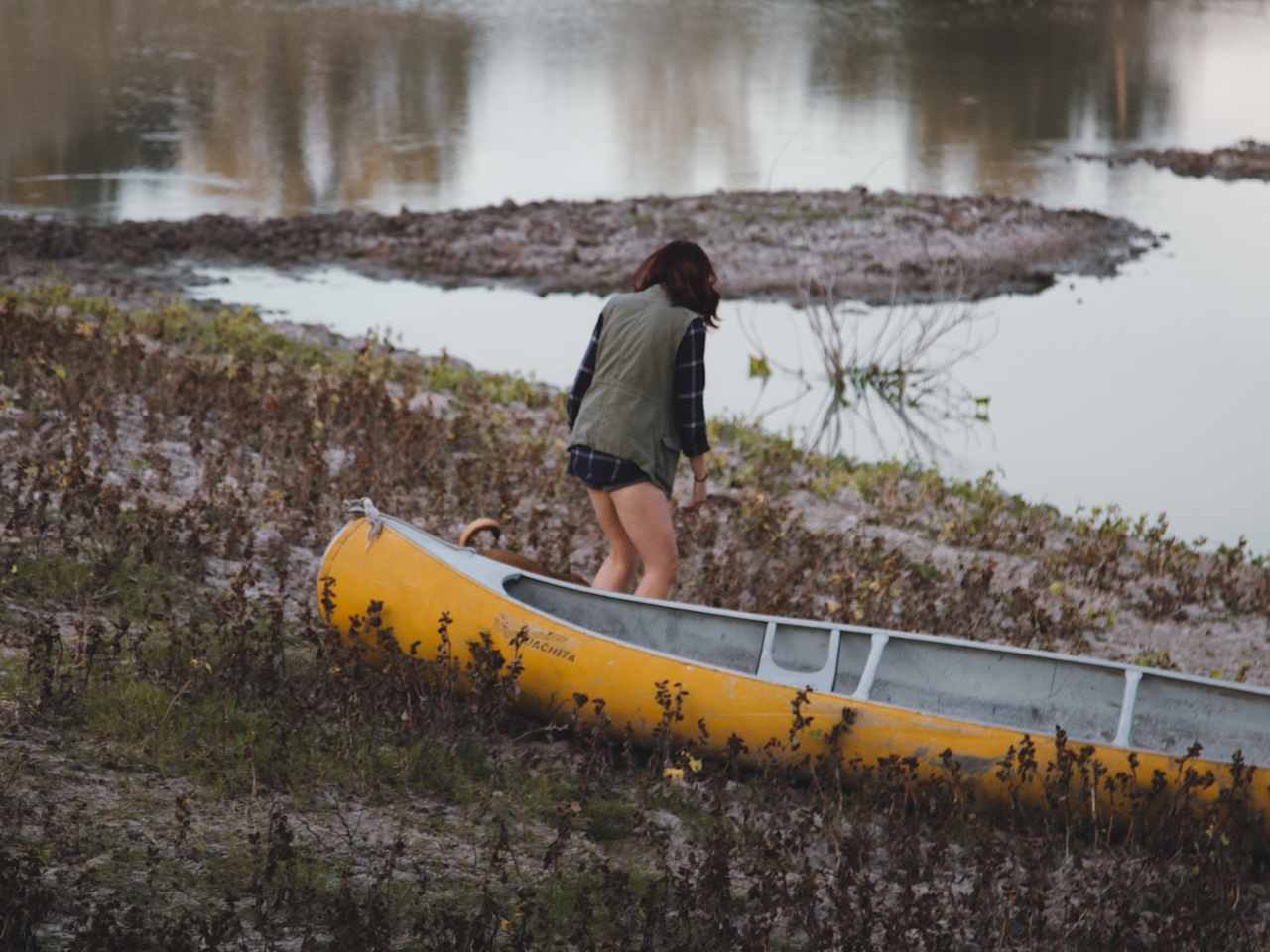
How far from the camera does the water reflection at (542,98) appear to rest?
A: 31906mm

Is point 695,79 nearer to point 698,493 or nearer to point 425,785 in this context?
point 698,493

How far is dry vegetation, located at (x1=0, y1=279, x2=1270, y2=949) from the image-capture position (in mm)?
5031

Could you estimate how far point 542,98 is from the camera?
4641 cm

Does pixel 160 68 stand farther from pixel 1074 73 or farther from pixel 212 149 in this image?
pixel 1074 73

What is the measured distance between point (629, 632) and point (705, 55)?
52.5 metres

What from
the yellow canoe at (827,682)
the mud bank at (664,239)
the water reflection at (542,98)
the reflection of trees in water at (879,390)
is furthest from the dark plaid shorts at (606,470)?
the water reflection at (542,98)

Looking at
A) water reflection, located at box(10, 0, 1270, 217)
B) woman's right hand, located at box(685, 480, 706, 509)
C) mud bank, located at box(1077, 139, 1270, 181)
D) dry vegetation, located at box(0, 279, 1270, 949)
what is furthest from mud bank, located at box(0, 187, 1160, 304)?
woman's right hand, located at box(685, 480, 706, 509)

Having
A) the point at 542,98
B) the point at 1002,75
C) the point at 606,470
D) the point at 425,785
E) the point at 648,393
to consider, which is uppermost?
the point at 1002,75

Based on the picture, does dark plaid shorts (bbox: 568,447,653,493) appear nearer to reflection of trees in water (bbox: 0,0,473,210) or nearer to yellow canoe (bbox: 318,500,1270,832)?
yellow canoe (bbox: 318,500,1270,832)

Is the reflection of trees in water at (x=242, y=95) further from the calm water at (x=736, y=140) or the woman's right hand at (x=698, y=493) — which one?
the woman's right hand at (x=698, y=493)

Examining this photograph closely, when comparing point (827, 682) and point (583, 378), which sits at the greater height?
point (583, 378)

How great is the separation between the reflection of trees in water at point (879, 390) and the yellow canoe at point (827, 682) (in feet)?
28.2

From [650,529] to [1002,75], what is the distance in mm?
52844

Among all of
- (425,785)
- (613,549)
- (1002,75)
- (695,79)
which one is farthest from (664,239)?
(1002,75)
